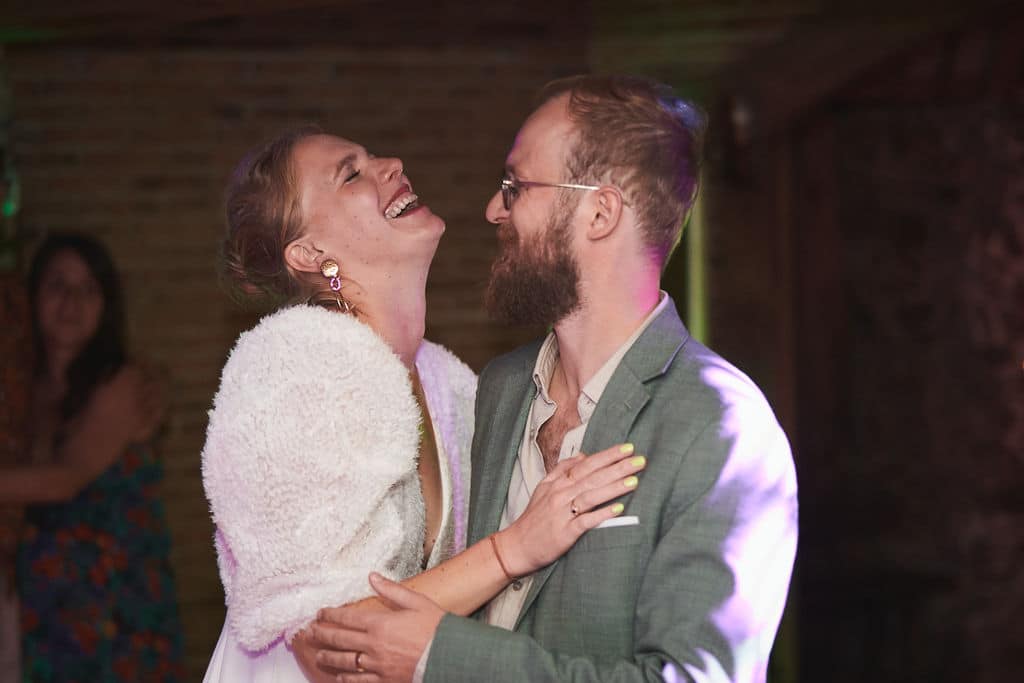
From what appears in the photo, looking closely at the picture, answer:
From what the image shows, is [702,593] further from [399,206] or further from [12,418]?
[12,418]

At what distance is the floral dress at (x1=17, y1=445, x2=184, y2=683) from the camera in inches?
153

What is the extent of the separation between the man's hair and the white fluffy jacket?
0.53m

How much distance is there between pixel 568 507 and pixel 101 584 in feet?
8.35

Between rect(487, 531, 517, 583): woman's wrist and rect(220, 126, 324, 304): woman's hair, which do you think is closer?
rect(487, 531, 517, 583): woman's wrist

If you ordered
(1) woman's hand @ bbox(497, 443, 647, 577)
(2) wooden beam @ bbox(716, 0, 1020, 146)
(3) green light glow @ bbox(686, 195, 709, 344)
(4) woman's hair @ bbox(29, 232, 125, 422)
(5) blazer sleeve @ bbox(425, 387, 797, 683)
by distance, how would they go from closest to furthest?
(5) blazer sleeve @ bbox(425, 387, 797, 683) → (1) woman's hand @ bbox(497, 443, 647, 577) → (4) woman's hair @ bbox(29, 232, 125, 422) → (2) wooden beam @ bbox(716, 0, 1020, 146) → (3) green light glow @ bbox(686, 195, 709, 344)

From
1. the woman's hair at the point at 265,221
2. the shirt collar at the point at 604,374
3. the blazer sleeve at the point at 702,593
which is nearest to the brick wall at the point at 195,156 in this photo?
the woman's hair at the point at 265,221

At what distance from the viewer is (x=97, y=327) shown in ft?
13.3

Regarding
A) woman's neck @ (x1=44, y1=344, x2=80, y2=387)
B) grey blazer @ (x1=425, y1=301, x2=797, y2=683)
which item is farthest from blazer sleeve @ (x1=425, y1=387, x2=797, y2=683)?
woman's neck @ (x1=44, y1=344, x2=80, y2=387)

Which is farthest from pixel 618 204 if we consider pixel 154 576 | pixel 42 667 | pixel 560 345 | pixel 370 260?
pixel 42 667

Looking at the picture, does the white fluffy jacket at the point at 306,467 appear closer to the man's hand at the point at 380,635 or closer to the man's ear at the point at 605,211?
the man's hand at the point at 380,635

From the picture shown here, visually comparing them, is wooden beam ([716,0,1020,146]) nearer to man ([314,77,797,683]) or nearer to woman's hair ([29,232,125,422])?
man ([314,77,797,683])

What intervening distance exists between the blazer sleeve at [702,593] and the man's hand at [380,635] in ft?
0.13

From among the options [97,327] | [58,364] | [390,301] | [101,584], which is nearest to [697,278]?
[97,327]

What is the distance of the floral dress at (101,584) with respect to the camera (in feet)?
12.8
